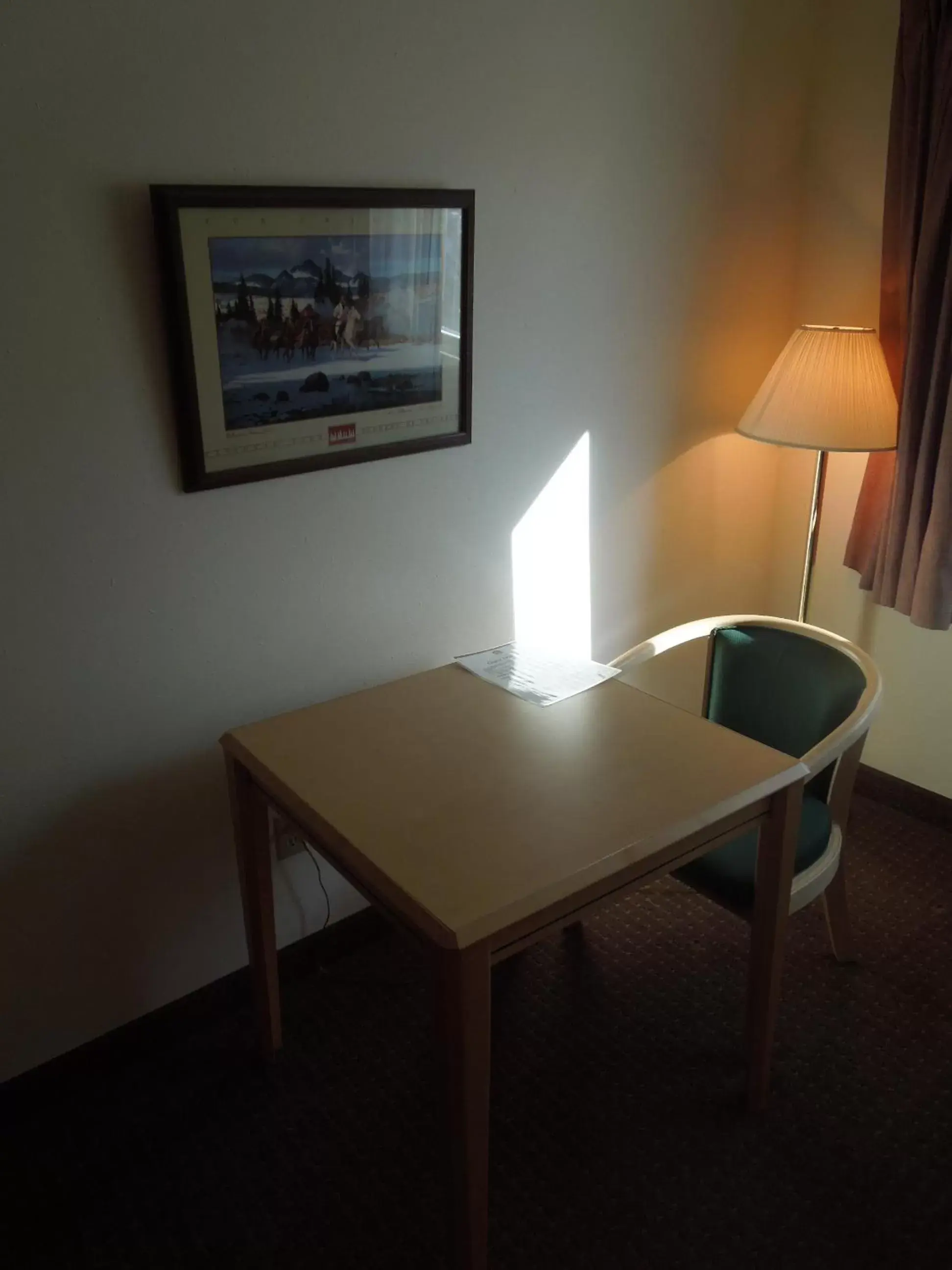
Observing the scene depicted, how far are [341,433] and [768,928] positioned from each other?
1.21m

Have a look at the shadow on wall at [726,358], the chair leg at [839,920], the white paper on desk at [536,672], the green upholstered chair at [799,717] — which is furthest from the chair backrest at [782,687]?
the shadow on wall at [726,358]

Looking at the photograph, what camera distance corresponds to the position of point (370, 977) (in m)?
2.20

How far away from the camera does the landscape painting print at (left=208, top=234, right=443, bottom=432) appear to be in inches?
66.1

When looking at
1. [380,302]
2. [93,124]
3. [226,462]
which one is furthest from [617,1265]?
[93,124]

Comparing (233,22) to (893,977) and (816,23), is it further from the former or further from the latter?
(893,977)

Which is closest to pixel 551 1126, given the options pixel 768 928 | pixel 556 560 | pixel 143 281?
pixel 768 928

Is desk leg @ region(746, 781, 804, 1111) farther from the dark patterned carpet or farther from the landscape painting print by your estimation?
the landscape painting print

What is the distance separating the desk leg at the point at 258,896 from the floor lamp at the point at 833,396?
145cm

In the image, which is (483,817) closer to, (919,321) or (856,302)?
(919,321)

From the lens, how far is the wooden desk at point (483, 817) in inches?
53.0

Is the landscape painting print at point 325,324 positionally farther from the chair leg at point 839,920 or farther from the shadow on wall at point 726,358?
the chair leg at point 839,920

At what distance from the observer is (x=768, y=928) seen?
5.65ft

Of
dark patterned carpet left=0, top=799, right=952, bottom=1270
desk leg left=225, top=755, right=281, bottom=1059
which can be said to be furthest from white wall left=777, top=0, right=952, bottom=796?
desk leg left=225, top=755, right=281, bottom=1059

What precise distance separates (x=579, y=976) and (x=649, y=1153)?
17.9 inches
